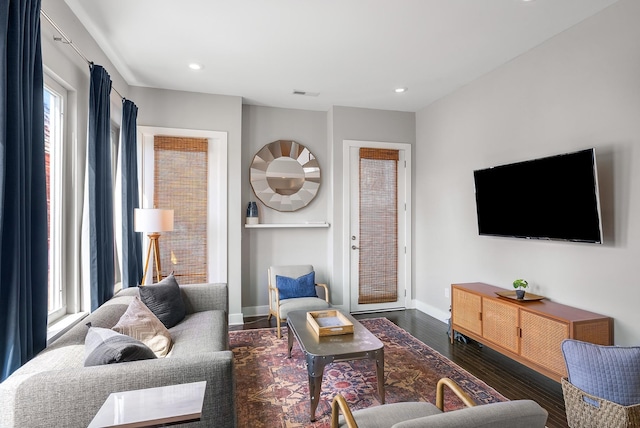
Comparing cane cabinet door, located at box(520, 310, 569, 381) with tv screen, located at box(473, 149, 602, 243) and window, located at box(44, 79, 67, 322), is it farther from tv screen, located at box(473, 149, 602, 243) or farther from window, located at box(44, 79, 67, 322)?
window, located at box(44, 79, 67, 322)

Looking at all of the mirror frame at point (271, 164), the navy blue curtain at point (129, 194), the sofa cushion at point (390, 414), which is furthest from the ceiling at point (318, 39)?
the sofa cushion at point (390, 414)

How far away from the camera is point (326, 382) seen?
9.19ft

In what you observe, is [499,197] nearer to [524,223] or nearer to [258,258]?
[524,223]

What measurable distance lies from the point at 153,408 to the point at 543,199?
3.16 metres

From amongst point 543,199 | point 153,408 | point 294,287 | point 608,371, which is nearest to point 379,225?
point 294,287

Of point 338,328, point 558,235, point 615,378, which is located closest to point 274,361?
point 338,328

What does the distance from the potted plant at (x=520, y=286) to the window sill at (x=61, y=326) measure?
3.55 m

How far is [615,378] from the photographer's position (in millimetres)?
1911

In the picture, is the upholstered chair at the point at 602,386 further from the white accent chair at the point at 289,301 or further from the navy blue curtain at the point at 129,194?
the navy blue curtain at the point at 129,194

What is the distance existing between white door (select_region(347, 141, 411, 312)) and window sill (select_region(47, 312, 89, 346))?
3234 millimetres

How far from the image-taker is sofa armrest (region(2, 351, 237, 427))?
1359 millimetres

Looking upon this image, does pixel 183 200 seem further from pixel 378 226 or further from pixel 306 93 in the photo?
pixel 378 226

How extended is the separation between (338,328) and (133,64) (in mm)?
3349

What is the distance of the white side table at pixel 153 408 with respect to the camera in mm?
1027
